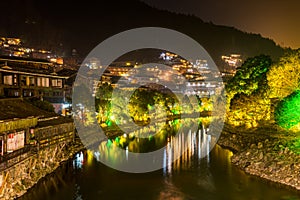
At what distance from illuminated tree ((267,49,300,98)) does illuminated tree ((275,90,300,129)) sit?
4.80 meters

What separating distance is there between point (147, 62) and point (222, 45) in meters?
58.5

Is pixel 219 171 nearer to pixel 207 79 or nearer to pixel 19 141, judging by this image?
pixel 19 141

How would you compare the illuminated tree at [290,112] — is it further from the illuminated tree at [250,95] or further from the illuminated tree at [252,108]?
the illuminated tree at [250,95]

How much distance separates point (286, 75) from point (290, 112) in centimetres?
692

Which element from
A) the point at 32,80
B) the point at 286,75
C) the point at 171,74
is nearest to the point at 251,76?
the point at 286,75

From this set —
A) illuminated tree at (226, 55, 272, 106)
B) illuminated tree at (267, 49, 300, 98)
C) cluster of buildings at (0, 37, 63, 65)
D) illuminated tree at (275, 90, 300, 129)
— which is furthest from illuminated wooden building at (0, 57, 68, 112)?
cluster of buildings at (0, 37, 63, 65)

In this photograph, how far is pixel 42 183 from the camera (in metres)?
22.2

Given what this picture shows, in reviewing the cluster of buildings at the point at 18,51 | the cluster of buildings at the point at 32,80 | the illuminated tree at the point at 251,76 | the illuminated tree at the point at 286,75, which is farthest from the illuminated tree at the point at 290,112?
the cluster of buildings at the point at 18,51

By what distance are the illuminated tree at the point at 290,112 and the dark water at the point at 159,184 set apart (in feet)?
19.3

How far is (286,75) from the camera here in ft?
116

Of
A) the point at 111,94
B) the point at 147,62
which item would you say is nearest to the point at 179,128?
the point at 111,94

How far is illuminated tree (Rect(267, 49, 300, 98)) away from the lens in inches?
1372

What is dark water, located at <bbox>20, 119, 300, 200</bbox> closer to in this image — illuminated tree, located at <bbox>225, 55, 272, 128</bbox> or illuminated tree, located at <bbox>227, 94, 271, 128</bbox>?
illuminated tree, located at <bbox>227, 94, 271, 128</bbox>

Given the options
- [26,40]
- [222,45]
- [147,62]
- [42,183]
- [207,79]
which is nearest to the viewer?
[42,183]
